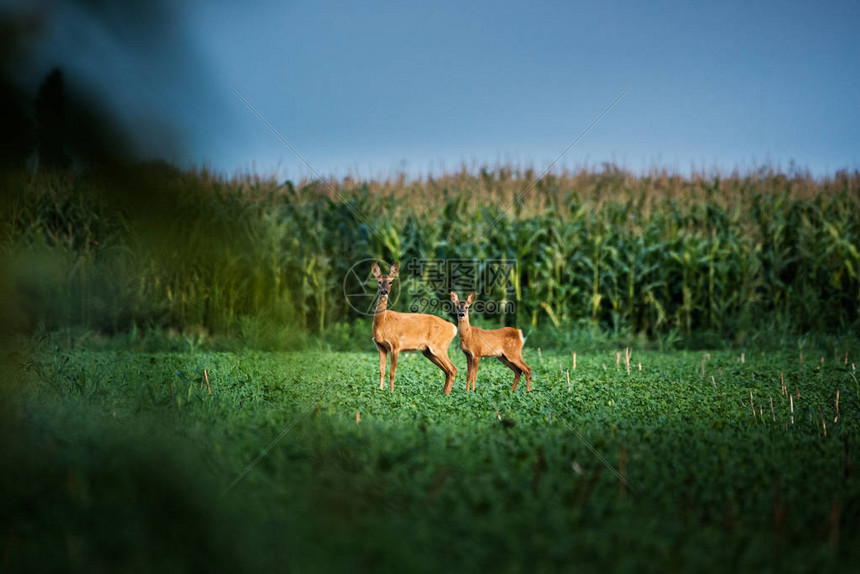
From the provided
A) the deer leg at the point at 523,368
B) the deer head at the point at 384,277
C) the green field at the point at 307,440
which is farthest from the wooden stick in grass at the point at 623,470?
the deer head at the point at 384,277

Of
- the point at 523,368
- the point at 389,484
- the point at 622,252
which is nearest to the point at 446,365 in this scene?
the point at 523,368

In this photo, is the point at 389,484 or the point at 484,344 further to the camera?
the point at 484,344

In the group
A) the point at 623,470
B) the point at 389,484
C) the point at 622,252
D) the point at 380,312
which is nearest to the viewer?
the point at 389,484

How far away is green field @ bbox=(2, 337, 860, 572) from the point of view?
220 cm

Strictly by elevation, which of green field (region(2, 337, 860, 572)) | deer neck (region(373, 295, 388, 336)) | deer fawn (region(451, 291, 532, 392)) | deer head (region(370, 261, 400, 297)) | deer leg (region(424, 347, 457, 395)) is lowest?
green field (region(2, 337, 860, 572))

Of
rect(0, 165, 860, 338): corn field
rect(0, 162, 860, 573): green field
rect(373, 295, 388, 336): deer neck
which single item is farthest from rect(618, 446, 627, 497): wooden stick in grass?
rect(0, 165, 860, 338): corn field

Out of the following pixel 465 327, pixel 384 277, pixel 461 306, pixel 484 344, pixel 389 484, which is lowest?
pixel 389 484

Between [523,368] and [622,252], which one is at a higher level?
[622,252]

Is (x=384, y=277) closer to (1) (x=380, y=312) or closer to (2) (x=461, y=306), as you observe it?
(1) (x=380, y=312)

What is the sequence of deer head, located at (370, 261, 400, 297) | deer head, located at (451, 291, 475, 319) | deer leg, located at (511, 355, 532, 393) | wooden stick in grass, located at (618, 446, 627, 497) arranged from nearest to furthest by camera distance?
wooden stick in grass, located at (618, 446, 627, 497) < deer head, located at (370, 261, 400, 297) < deer head, located at (451, 291, 475, 319) < deer leg, located at (511, 355, 532, 393)

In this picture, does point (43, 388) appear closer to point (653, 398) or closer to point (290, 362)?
point (290, 362)

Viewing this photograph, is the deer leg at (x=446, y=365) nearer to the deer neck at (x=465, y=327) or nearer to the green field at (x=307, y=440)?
the green field at (x=307, y=440)

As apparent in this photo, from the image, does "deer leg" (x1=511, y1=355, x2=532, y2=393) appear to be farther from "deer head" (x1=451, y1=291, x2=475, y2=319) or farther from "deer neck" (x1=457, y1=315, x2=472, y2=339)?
"deer head" (x1=451, y1=291, x2=475, y2=319)

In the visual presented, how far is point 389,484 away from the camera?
283 cm
